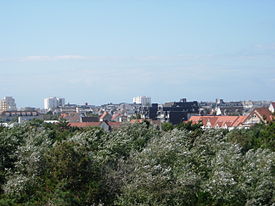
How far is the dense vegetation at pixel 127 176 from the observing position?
73.5ft

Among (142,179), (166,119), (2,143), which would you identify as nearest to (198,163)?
(142,179)

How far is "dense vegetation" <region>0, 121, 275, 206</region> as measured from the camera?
2241 centimetres

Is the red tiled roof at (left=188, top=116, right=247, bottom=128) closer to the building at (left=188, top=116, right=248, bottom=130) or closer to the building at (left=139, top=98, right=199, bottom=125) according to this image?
the building at (left=188, top=116, right=248, bottom=130)

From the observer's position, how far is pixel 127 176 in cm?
2423

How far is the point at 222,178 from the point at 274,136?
16.6 meters

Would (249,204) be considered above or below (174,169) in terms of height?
below

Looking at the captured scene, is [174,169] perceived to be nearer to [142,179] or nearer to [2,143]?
[142,179]

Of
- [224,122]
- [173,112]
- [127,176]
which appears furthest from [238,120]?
A: [127,176]

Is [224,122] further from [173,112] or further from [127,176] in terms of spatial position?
[127,176]

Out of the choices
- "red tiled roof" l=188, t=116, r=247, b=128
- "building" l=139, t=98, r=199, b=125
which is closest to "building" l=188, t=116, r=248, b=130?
"red tiled roof" l=188, t=116, r=247, b=128

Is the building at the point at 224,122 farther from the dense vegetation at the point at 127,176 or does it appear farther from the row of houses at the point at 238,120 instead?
the dense vegetation at the point at 127,176

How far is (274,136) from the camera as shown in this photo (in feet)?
130

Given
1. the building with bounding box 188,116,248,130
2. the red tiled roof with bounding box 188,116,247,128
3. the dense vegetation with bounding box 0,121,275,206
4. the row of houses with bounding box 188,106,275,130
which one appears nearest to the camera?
the dense vegetation with bounding box 0,121,275,206

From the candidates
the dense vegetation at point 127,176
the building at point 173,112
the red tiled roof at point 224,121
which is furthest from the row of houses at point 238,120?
the dense vegetation at point 127,176
